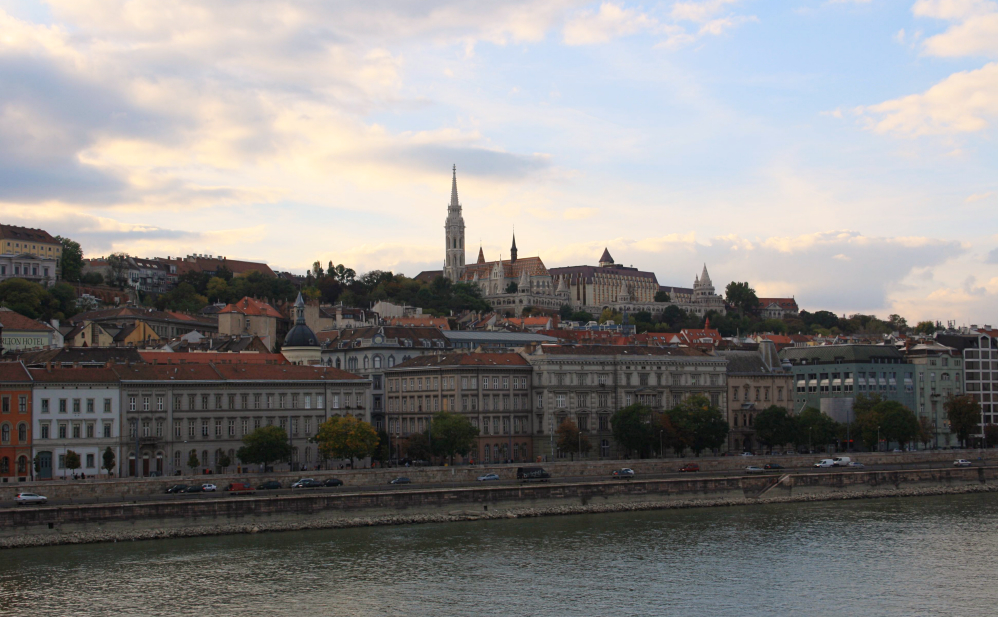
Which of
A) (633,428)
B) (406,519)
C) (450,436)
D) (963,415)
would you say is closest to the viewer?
(406,519)

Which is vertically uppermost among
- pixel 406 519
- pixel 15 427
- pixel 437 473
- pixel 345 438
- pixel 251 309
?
pixel 251 309

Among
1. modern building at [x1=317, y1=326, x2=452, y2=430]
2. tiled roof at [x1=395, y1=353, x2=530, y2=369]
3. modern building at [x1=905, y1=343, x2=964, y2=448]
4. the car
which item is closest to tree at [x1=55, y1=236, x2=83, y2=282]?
modern building at [x1=317, y1=326, x2=452, y2=430]

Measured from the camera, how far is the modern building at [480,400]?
85.2 metres

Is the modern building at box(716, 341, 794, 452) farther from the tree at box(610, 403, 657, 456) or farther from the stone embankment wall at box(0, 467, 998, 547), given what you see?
the stone embankment wall at box(0, 467, 998, 547)

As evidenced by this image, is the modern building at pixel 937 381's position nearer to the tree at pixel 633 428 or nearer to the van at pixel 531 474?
the tree at pixel 633 428

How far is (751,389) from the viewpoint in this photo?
100562 millimetres

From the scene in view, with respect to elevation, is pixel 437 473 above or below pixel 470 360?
below

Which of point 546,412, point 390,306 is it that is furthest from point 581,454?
point 390,306

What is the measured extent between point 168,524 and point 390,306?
111315 millimetres

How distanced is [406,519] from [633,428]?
30.6 meters

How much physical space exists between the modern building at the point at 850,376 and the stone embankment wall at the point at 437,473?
18000 millimetres

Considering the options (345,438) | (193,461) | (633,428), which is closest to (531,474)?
(345,438)

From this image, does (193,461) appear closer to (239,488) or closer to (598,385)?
(239,488)

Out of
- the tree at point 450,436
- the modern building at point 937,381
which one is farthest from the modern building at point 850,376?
the tree at point 450,436
